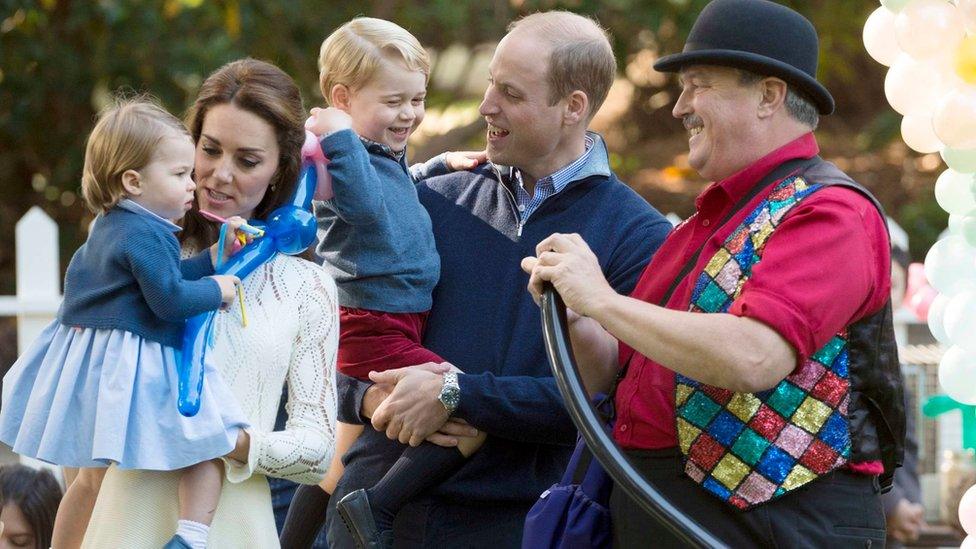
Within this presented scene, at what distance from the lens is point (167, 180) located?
2.80m

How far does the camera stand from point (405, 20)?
342 inches

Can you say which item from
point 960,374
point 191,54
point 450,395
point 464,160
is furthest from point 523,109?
point 191,54

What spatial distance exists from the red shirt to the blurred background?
4.55m

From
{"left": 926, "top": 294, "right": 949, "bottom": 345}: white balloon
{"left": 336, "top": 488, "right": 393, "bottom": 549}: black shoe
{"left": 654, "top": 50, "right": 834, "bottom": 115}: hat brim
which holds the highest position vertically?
{"left": 654, "top": 50, "right": 834, "bottom": 115}: hat brim

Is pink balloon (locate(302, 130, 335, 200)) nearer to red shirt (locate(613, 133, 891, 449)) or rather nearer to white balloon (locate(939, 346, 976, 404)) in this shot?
red shirt (locate(613, 133, 891, 449))

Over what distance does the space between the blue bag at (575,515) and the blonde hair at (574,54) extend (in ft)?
2.82

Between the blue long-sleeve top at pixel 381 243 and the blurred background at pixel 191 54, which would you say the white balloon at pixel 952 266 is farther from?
the blurred background at pixel 191 54

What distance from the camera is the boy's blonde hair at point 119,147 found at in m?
2.79

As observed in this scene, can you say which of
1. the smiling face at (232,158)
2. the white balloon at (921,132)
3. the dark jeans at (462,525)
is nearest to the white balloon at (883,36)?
the white balloon at (921,132)

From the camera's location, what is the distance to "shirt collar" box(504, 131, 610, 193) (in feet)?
10.9

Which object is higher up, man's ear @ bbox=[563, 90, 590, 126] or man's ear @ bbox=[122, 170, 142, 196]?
man's ear @ bbox=[122, 170, 142, 196]

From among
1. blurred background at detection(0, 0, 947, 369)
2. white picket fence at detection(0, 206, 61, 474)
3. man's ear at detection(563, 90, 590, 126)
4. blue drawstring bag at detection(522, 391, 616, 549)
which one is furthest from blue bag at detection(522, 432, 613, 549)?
blurred background at detection(0, 0, 947, 369)

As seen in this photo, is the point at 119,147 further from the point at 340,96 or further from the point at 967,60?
the point at 967,60

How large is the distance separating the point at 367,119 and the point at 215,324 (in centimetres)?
69
